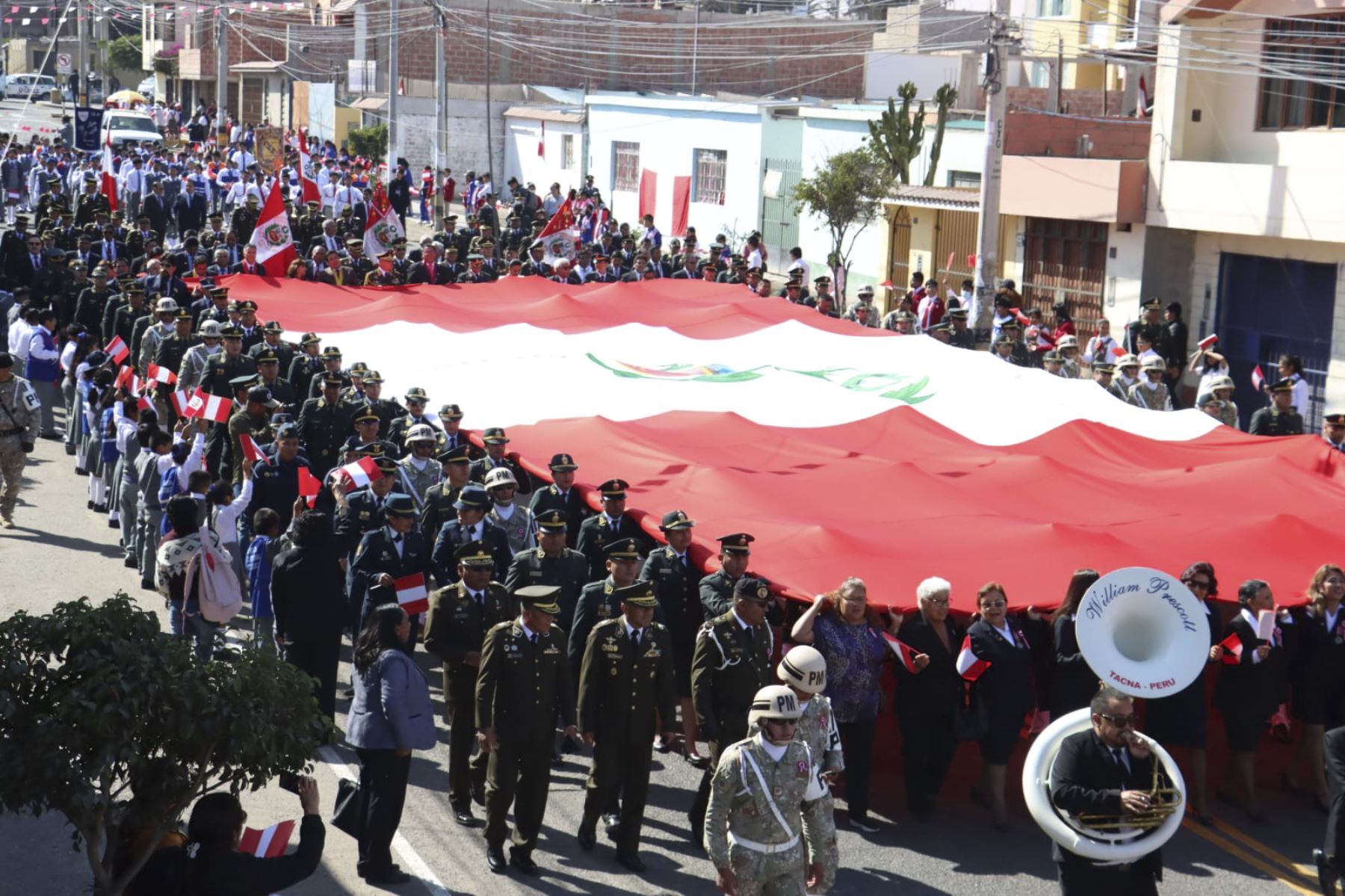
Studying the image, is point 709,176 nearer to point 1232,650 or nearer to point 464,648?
point 1232,650

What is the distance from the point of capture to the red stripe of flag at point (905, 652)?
9.03 meters

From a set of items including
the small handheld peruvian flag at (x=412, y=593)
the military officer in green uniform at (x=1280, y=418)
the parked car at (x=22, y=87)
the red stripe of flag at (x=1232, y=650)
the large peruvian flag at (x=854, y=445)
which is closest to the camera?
the red stripe of flag at (x=1232, y=650)

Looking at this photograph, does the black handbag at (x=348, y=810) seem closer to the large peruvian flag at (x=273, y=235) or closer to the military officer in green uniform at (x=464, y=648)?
the military officer in green uniform at (x=464, y=648)

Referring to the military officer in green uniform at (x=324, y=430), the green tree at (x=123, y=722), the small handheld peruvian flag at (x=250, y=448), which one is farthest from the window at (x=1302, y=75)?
the green tree at (x=123, y=722)

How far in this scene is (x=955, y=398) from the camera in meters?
14.9

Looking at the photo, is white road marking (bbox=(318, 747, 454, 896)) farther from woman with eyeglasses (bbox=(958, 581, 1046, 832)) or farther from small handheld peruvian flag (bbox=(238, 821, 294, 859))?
woman with eyeglasses (bbox=(958, 581, 1046, 832))

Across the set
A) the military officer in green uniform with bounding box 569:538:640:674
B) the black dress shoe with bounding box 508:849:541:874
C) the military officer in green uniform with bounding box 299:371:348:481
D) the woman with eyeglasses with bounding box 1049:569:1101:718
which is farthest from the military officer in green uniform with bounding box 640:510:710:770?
the military officer in green uniform with bounding box 299:371:348:481

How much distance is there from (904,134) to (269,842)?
86.6 feet

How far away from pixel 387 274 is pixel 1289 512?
13.7 m

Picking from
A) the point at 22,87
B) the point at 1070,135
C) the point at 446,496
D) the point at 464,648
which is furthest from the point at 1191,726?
the point at 22,87

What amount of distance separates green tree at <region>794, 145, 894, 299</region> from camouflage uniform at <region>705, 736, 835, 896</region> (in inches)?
Answer: 889

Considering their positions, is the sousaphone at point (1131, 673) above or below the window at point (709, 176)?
below

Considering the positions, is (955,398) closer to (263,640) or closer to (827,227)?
(263,640)

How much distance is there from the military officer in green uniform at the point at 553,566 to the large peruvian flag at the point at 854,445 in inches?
33.6
